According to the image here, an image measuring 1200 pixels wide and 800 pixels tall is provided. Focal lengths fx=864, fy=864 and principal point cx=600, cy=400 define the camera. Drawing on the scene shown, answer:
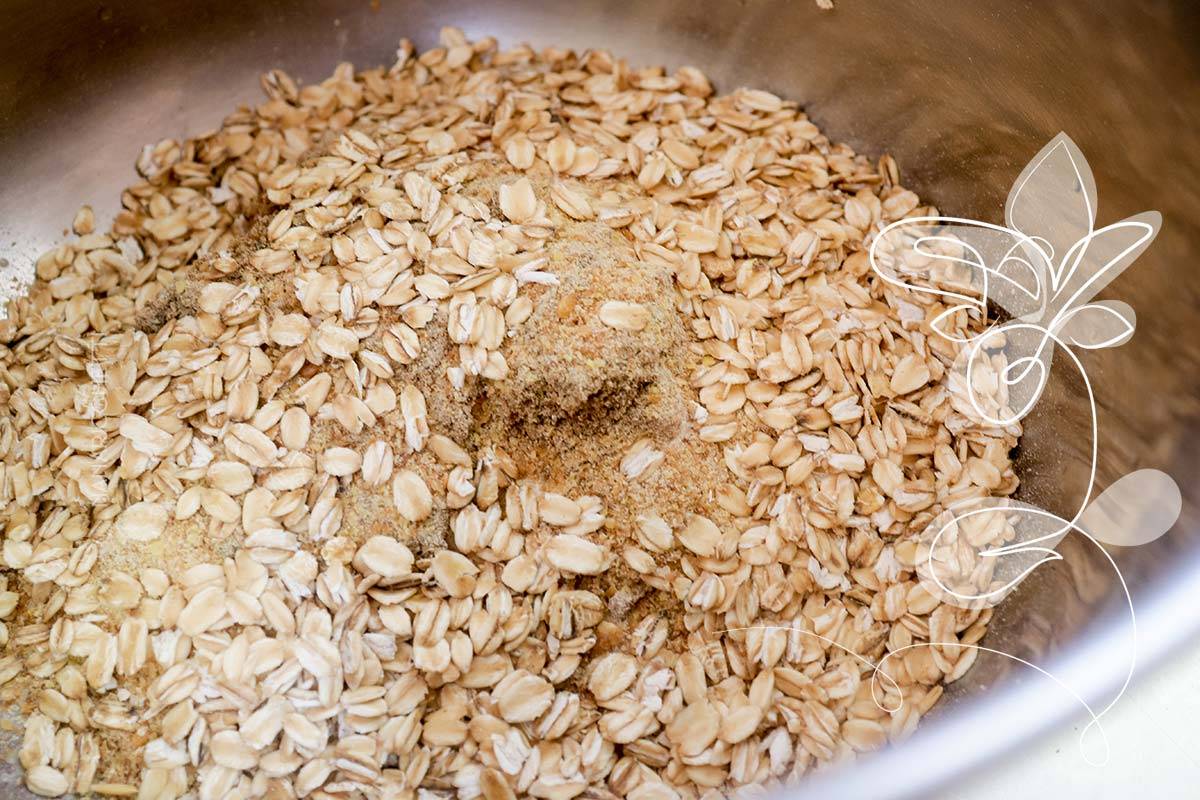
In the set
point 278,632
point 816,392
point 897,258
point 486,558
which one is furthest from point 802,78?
point 278,632

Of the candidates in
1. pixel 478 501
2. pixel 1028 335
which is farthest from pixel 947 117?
pixel 478 501

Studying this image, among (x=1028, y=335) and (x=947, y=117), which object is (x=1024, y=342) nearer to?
(x=1028, y=335)

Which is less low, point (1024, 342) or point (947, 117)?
point (947, 117)

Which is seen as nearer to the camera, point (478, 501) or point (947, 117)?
point (478, 501)

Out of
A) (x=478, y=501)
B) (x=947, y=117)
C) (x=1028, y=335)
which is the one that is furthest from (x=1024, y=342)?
(x=478, y=501)

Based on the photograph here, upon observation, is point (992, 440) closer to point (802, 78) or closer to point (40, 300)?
point (802, 78)
